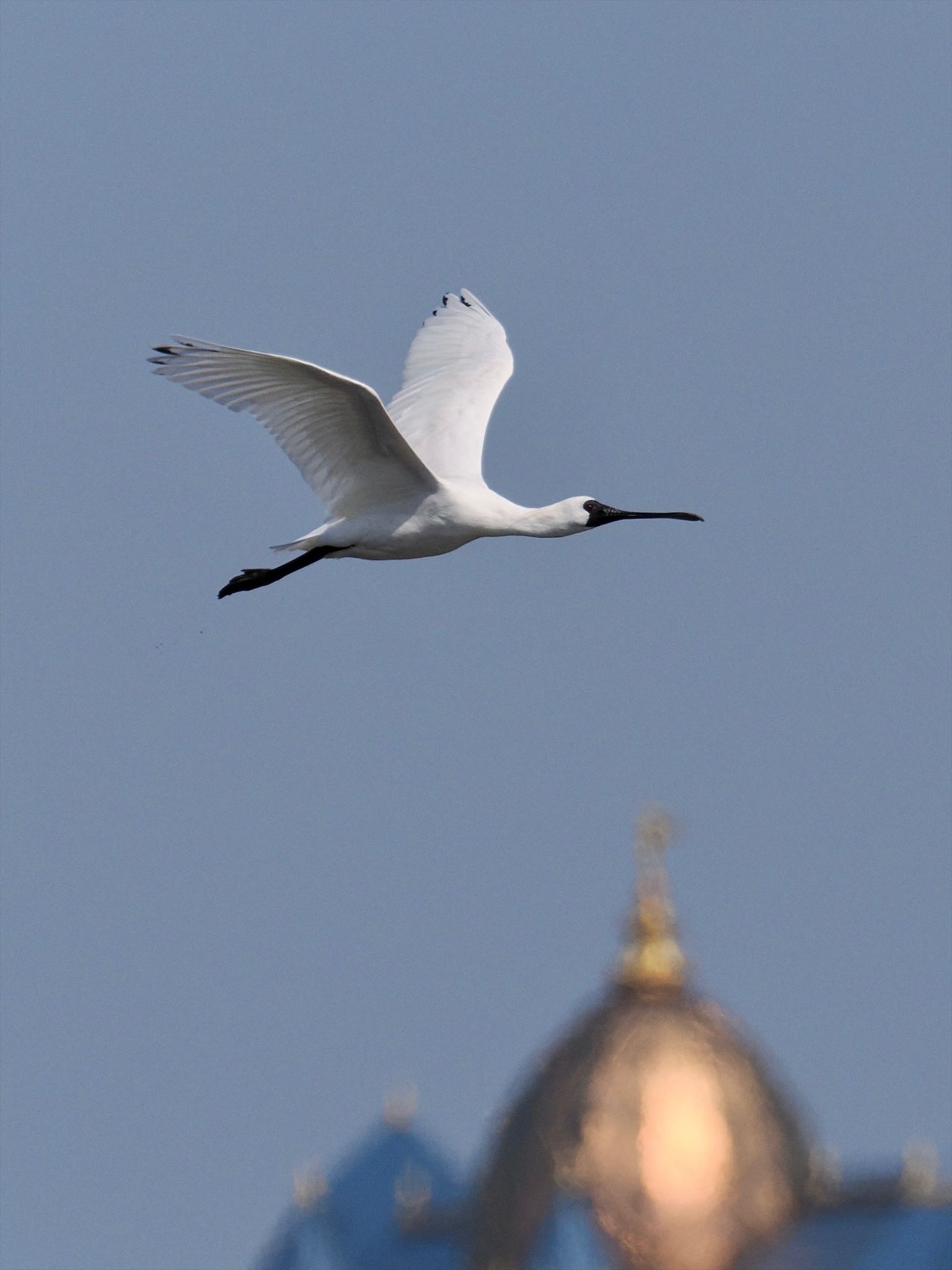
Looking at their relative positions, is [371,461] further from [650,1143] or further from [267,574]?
[650,1143]

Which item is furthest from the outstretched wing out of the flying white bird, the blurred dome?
the blurred dome

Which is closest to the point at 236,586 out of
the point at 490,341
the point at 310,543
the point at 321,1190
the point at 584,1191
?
the point at 310,543

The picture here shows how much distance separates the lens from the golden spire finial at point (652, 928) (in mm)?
41625

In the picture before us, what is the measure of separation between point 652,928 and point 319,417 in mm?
16483

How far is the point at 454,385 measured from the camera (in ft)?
97.6

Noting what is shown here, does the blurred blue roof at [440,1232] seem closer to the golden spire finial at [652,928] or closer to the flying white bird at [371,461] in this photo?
the golden spire finial at [652,928]

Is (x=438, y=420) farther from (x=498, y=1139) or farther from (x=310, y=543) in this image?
(x=498, y=1139)

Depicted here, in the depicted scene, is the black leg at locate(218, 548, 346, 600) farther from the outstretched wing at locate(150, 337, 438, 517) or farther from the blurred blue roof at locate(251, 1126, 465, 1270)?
the blurred blue roof at locate(251, 1126, 465, 1270)

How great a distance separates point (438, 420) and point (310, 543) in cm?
218

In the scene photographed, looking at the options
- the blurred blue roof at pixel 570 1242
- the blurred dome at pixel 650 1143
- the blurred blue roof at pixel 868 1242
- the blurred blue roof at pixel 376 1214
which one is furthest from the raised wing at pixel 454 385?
the blurred blue roof at pixel 376 1214

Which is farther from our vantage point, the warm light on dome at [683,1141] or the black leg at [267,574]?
the warm light on dome at [683,1141]

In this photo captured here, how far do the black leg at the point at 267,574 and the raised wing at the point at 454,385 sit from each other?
1.11 meters

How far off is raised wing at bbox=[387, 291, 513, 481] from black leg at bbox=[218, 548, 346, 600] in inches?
43.9

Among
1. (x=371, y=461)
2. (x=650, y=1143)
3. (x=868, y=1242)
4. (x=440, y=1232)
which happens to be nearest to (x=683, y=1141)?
(x=650, y=1143)
